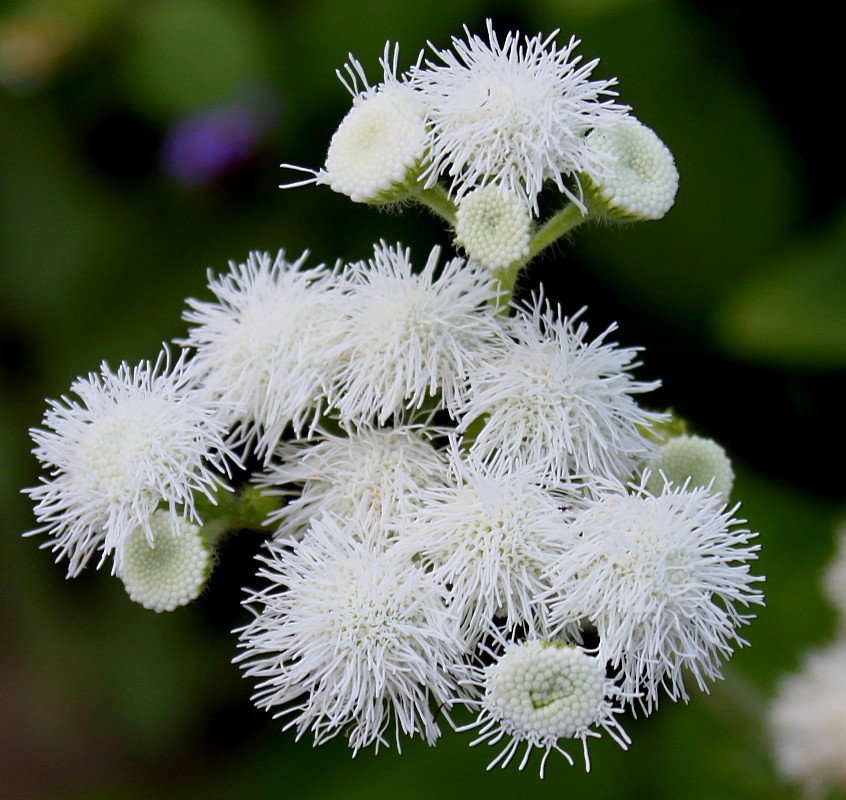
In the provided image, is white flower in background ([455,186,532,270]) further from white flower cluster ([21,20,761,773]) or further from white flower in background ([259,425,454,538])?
white flower in background ([259,425,454,538])

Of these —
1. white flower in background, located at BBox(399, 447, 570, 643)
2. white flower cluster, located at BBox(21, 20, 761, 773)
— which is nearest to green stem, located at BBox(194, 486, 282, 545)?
white flower cluster, located at BBox(21, 20, 761, 773)

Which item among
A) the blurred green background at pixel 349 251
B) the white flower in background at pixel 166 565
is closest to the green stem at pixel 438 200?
the white flower in background at pixel 166 565

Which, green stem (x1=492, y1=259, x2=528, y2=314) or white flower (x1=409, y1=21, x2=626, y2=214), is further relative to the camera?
green stem (x1=492, y1=259, x2=528, y2=314)

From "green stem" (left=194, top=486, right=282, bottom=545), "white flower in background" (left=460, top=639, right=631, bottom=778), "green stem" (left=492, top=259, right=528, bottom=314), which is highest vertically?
"green stem" (left=492, top=259, right=528, bottom=314)

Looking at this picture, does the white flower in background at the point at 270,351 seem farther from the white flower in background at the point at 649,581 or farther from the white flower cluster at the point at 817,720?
the white flower cluster at the point at 817,720

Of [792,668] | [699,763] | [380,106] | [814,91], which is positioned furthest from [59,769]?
[814,91]

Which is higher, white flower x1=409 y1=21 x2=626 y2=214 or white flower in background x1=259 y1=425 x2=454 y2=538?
white flower x1=409 y1=21 x2=626 y2=214

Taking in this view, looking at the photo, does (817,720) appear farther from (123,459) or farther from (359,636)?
(123,459)
